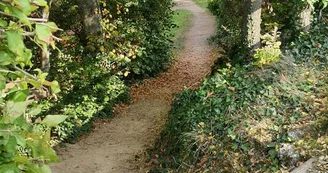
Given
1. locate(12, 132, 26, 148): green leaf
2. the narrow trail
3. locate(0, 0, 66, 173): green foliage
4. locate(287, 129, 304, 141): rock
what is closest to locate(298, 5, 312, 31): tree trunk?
the narrow trail

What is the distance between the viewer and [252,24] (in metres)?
8.32

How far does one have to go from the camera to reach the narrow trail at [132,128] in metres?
8.14

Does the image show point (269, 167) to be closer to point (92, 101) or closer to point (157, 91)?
point (92, 101)

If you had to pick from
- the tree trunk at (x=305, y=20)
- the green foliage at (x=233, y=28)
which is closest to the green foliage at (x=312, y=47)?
the tree trunk at (x=305, y=20)

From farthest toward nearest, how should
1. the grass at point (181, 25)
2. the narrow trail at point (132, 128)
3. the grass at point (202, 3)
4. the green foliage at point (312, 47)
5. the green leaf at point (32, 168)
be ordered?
the grass at point (202, 3) → the grass at point (181, 25) → the narrow trail at point (132, 128) → the green foliage at point (312, 47) → the green leaf at point (32, 168)

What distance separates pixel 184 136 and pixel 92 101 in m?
4.44

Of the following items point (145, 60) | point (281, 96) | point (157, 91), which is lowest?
point (157, 91)

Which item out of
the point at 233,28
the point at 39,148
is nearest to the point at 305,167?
the point at 39,148

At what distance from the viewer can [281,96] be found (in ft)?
20.8

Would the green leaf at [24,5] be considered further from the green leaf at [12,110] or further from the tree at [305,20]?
the tree at [305,20]

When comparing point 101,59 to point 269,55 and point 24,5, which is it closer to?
point 269,55

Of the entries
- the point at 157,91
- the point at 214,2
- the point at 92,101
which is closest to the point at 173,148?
the point at 92,101

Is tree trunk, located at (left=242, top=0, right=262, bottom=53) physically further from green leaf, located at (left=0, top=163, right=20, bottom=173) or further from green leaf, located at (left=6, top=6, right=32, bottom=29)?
green leaf, located at (left=0, top=163, right=20, bottom=173)

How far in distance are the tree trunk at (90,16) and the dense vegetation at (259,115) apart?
3778 millimetres
